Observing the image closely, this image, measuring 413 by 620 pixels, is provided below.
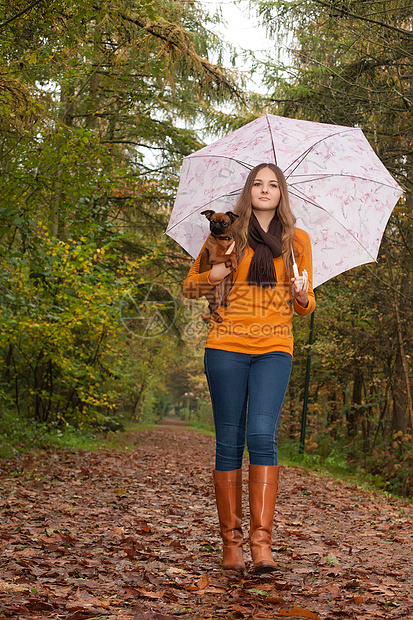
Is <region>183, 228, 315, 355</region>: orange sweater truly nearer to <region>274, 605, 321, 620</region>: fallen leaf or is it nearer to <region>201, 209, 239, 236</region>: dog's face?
<region>201, 209, 239, 236</region>: dog's face

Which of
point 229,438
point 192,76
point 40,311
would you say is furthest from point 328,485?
point 192,76

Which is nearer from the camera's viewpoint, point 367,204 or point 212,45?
point 367,204

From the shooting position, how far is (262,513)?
3.08 m

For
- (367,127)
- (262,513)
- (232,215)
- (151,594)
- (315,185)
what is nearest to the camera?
(151,594)

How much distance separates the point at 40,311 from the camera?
8594mm

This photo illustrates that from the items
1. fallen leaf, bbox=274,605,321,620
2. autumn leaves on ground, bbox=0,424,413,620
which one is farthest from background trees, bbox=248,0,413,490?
fallen leaf, bbox=274,605,321,620

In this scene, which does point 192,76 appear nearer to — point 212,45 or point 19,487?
point 212,45

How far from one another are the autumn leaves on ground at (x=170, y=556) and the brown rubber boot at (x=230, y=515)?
0.30 feet

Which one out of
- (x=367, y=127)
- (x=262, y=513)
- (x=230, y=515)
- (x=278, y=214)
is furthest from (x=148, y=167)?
(x=262, y=513)

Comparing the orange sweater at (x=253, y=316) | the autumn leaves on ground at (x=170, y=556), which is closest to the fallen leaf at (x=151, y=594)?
the autumn leaves on ground at (x=170, y=556)

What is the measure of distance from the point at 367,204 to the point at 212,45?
8.96m

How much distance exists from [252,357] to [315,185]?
126cm

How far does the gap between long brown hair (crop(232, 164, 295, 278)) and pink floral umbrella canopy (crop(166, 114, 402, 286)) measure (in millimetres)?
140

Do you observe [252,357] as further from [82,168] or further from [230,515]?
[82,168]
